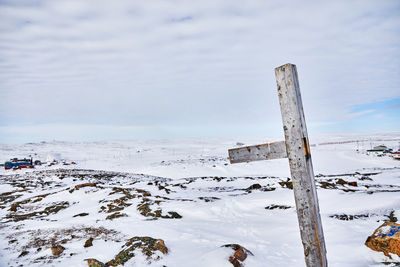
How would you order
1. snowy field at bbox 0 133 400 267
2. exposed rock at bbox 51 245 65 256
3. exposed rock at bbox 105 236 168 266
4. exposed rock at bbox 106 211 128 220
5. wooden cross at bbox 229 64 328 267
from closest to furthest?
wooden cross at bbox 229 64 328 267, exposed rock at bbox 105 236 168 266, snowy field at bbox 0 133 400 267, exposed rock at bbox 51 245 65 256, exposed rock at bbox 106 211 128 220

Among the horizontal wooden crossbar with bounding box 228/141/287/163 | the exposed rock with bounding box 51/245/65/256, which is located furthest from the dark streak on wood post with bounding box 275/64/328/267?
the exposed rock with bounding box 51/245/65/256

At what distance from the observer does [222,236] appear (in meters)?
6.72

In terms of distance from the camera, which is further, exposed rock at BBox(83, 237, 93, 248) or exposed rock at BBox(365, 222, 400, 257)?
exposed rock at BBox(83, 237, 93, 248)

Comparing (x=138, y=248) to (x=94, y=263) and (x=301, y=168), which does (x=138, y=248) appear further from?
(x=301, y=168)

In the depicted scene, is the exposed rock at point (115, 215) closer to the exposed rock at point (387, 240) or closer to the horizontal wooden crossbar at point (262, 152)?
the horizontal wooden crossbar at point (262, 152)

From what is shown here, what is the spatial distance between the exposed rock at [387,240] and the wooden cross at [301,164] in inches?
122

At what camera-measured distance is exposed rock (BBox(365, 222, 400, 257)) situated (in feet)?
15.0

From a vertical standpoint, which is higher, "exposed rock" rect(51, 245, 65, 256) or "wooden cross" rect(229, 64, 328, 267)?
"wooden cross" rect(229, 64, 328, 267)

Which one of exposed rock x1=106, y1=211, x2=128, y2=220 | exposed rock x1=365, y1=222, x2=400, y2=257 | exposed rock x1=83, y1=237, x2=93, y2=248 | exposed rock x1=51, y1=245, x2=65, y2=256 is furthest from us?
exposed rock x1=106, y1=211, x2=128, y2=220

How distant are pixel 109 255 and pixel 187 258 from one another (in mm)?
1860

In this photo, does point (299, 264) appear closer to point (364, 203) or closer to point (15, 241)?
point (364, 203)

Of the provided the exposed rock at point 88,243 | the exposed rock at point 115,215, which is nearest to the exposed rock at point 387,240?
the exposed rock at point 88,243

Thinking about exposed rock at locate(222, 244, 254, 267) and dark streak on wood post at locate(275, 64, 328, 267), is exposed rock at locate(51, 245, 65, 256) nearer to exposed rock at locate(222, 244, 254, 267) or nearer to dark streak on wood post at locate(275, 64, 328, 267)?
exposed rock at locate(222, 244, 254, 267)

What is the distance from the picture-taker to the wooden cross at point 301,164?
267 cm
